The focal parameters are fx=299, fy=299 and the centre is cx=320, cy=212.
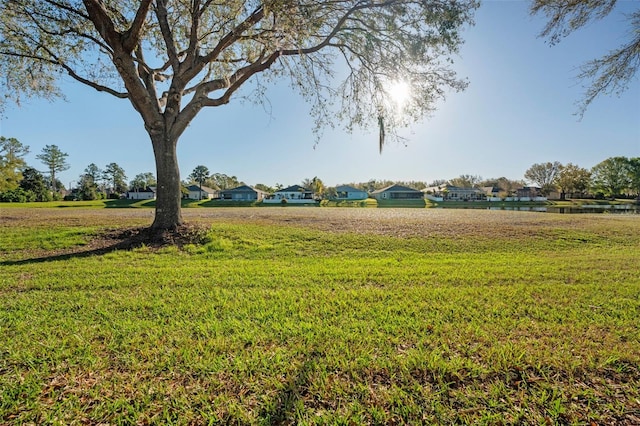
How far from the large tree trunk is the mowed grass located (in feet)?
9.95

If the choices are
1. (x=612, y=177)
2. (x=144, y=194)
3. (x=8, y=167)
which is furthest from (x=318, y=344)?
(x=612, y=177)

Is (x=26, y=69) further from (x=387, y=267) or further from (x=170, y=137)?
(x=387, y=267)

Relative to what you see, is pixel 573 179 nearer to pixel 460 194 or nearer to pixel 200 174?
pixel 460 194

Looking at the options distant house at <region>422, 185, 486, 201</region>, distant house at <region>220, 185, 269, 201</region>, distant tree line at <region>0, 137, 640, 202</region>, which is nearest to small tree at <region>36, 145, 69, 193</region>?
distant tree line at <region>0, 137, 640, 202</region>

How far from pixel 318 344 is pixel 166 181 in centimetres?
837

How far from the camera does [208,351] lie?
2947 mm

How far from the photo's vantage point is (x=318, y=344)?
10.1 feet

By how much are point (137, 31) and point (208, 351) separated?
8740 millimetres

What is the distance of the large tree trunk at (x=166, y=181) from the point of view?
30.9ft

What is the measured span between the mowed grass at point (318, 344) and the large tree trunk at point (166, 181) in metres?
3.03

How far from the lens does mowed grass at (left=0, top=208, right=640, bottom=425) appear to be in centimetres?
224

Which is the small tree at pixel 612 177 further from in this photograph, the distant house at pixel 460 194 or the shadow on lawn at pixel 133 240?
the shadow on lawn at pixel 133 240

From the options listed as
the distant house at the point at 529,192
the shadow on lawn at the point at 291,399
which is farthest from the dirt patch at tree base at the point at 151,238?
the distant house at the point at 529,192

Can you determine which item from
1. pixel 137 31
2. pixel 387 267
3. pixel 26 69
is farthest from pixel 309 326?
pixel 26 69
